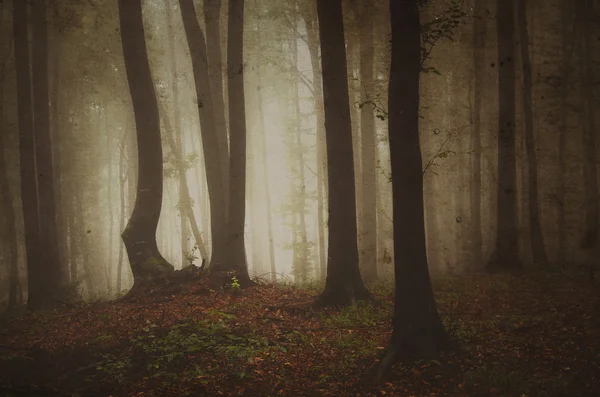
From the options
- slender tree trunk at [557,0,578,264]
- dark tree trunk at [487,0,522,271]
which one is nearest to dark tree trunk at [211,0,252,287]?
dark tree trunk at [487,0,522,271]

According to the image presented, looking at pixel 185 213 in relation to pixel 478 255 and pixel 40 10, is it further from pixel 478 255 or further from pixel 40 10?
pixel 478 255

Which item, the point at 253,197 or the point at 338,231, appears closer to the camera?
the point at 338,231

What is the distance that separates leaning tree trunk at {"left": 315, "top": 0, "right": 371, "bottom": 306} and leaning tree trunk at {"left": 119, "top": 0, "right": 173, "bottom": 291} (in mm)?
5233

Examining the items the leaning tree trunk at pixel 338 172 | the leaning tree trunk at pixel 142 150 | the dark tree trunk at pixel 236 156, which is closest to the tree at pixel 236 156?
the dark tree trunk at pixel 236 156

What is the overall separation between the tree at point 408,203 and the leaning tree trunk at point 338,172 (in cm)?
310

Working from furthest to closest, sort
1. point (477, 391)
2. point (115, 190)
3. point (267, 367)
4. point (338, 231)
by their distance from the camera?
point (115, 190) → point (338, 231) → point (267, 367) → point (477, 391)

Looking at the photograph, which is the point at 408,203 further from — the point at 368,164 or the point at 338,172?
the point at 368,164

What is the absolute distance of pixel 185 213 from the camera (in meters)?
24.1

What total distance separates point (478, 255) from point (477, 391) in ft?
36.8

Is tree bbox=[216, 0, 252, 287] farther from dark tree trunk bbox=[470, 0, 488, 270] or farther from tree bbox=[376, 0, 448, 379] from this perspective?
dark tree trunk bbox=[470, 0, 488, 270]

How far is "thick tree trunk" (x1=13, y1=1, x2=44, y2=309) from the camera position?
42.0 ft

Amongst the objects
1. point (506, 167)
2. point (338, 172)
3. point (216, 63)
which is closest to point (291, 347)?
point (338, 172)

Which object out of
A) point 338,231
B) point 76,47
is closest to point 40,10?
point 76,47

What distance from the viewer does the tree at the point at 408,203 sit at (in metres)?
6.61
